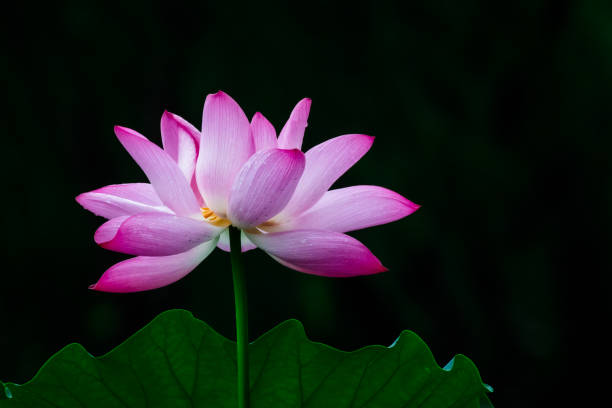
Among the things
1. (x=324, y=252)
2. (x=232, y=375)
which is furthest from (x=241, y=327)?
(x=232, y=375)

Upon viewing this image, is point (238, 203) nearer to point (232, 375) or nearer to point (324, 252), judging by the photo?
point (324, 252)

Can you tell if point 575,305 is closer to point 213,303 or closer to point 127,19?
point 213,303

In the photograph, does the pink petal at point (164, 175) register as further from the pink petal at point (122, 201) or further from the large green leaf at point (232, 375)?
the large green leaf at point (232, 375)

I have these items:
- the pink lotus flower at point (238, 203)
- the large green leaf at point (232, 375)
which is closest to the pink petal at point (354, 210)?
the pink lotus flower at point (238, 203)

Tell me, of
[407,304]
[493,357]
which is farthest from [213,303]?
[493,357]

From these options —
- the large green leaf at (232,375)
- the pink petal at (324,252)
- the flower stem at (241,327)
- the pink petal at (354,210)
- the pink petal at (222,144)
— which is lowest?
the large green leaf at (232,375)

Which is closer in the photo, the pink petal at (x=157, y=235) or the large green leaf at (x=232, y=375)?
the pink petal at (x=157, y=235)
